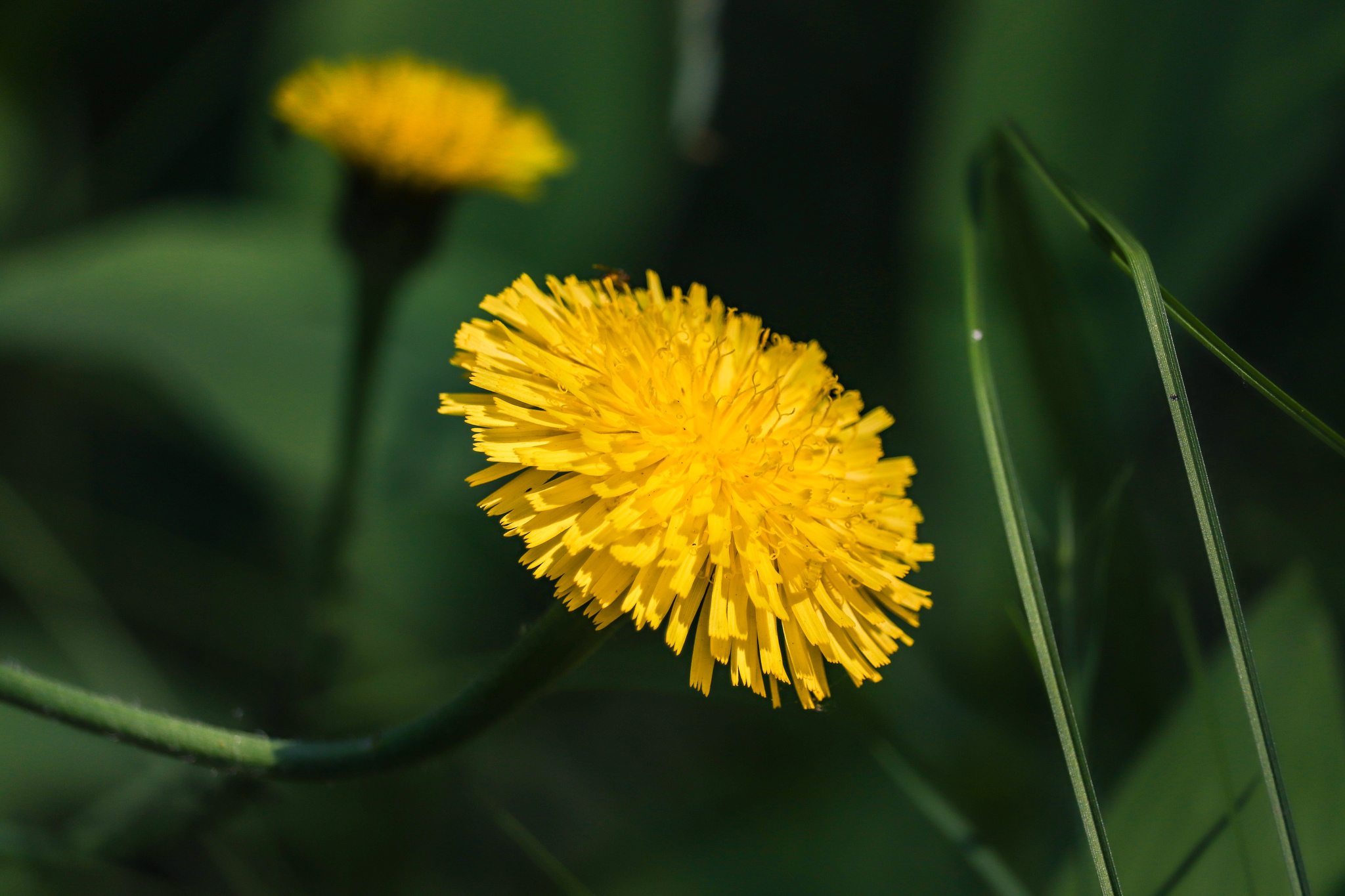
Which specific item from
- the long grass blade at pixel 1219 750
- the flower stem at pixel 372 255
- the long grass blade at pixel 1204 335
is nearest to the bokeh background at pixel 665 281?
the long grass blade at pixel 1219 750

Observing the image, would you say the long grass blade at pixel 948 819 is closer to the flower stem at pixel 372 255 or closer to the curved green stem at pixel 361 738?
the curved green stem at pixel 361 738

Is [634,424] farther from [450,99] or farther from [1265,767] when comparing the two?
[450,99]

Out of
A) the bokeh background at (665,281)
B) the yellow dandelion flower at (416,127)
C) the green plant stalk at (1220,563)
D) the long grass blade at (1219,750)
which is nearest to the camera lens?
the green plant stalk at (1220,563)

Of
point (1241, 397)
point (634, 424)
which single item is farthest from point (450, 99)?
point (1241, 397)

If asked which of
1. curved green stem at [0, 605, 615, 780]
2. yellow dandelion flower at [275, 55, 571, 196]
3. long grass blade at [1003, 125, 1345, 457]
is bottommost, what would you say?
curved green stem at [0, 605, 615, 780]

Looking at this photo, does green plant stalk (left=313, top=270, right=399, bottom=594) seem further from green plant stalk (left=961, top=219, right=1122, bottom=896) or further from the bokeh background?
green plant stalk (left=961, top=219, right=1122, bottom=896)

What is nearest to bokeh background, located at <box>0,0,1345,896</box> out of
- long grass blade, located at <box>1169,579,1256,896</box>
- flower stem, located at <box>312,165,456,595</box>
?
long grass blade, located at <box>1169,579,1256,896</box>

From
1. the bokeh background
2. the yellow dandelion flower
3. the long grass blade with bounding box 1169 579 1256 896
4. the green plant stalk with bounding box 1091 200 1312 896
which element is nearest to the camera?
the green plant stalk with bounding box 1091 200 1312 896
